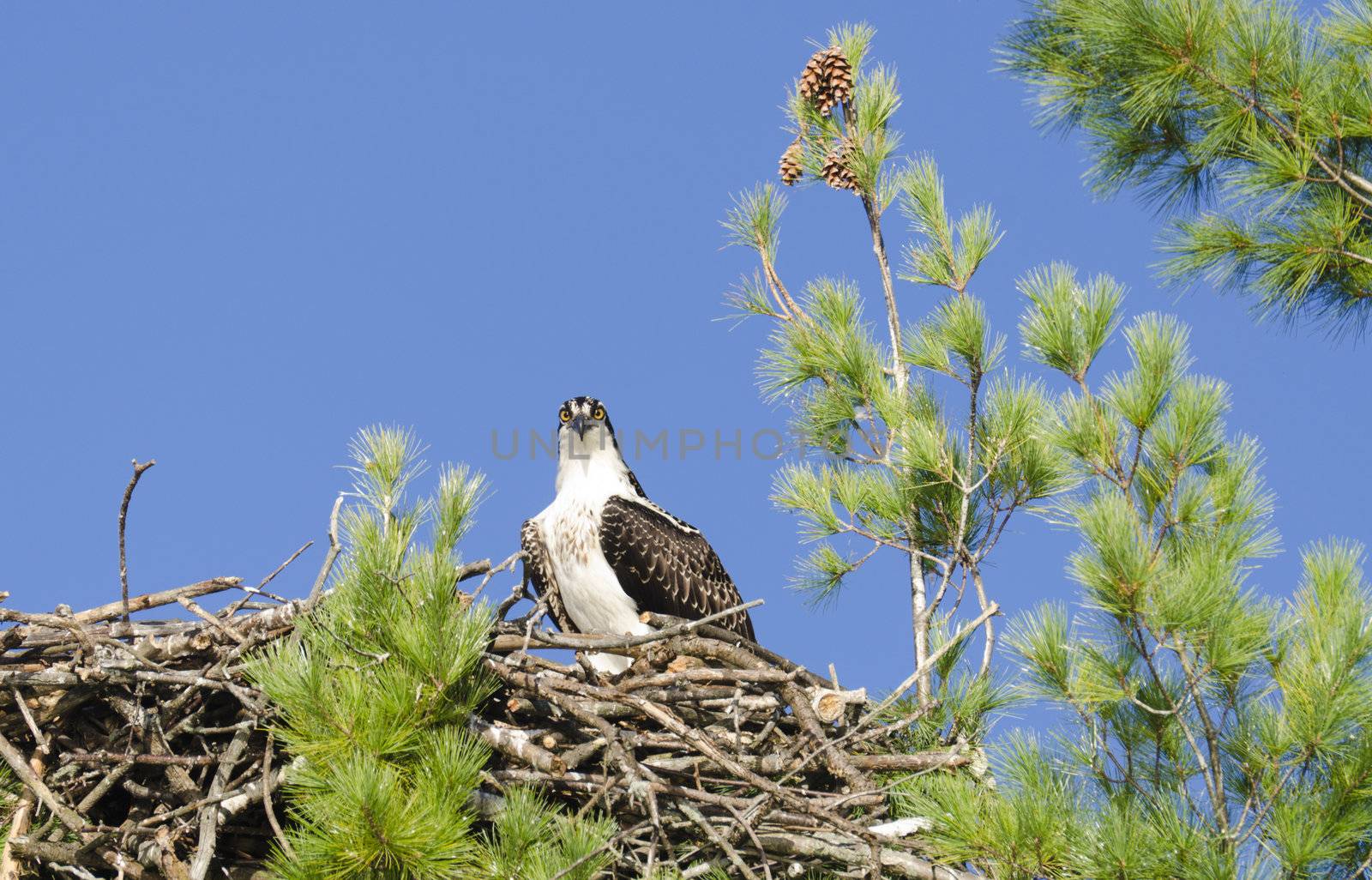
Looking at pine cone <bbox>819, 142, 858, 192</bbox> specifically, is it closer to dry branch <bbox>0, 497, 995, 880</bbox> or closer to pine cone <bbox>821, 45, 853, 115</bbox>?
pine cone <bbox>821, 45, 853, 115</bbox>

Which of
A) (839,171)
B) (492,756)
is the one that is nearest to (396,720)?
(492,756)

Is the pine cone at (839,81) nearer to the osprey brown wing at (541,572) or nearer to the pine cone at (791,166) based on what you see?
the pine cone at (791,166)

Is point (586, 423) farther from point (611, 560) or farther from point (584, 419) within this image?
point (611, 560)

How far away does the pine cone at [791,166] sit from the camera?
8.40 meters

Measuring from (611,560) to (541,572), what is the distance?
0.49m

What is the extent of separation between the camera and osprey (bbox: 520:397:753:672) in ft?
26.9

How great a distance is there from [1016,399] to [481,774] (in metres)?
3.08

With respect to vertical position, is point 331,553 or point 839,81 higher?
point 839,81

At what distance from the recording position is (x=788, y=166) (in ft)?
27.6

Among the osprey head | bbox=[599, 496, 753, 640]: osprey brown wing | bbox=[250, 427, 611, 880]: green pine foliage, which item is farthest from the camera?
the osprey head

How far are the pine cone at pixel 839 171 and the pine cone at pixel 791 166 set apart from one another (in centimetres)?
18

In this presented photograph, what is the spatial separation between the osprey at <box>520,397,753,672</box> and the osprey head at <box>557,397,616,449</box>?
0.01 metres

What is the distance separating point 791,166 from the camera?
8406 mm

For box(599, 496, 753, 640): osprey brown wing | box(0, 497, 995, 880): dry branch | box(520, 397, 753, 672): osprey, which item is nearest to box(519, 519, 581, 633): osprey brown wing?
box(520, 397, 753, 672): osprey
